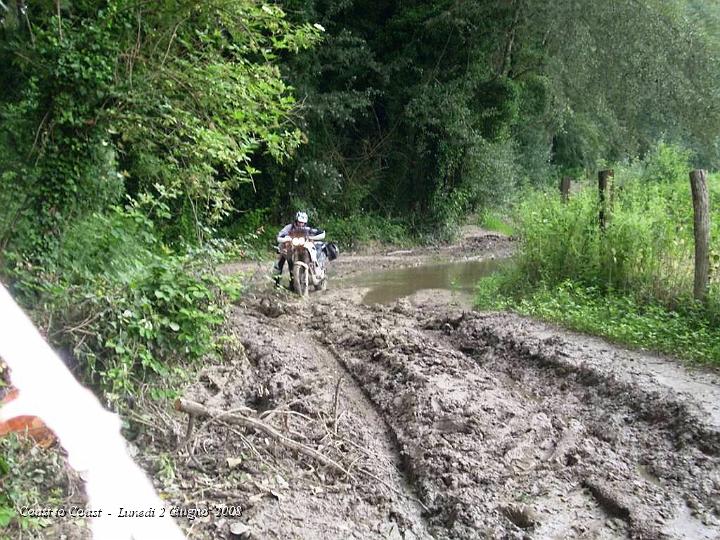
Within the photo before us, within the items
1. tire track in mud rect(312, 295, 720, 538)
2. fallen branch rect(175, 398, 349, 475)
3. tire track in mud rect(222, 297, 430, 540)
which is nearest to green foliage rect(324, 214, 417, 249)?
tire track in mud rect(312, 295, 720, 538)

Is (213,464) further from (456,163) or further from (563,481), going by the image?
(456,163)

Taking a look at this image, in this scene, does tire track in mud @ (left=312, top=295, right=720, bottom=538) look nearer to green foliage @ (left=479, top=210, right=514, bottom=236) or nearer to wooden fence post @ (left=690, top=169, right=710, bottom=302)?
wooden fence post @ (left=690, top=169, right=710, bottom=302)

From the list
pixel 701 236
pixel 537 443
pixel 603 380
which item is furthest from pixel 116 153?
pixel 701 236

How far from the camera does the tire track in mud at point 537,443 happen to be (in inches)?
181

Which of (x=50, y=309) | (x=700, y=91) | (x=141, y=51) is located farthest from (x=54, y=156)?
(x=700, y=91)

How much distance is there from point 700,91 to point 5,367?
19.8 m

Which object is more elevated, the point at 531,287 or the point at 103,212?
the point at 103,212

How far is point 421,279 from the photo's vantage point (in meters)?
16.9

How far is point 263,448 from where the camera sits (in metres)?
4.95

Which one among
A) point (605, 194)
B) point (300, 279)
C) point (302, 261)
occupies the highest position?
point (605, 194)

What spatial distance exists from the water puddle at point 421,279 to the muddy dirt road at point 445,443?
18.0 feet

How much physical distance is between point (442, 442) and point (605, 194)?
6983mm

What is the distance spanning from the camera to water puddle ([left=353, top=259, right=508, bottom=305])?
14.6m

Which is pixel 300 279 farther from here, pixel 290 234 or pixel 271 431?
pixel 271 431
